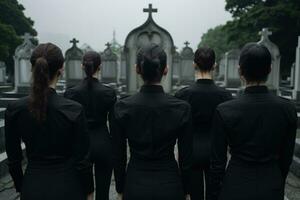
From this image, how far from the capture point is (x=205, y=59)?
3.44 meters

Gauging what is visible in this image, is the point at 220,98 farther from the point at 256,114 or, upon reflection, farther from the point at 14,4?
the point at 14,4

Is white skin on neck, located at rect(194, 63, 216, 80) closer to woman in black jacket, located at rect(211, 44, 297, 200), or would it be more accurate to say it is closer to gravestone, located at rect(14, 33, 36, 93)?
woman in black jacket, located at rect(211, 44, 297, 200)

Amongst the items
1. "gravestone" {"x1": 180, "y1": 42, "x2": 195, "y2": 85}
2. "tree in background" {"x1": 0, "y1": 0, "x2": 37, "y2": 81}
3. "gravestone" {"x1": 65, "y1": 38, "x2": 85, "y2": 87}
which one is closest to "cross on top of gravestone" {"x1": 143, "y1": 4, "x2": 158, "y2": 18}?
"gravestone" {"x1": 65, "y1": 38, "x2": 85, "y2": 87}

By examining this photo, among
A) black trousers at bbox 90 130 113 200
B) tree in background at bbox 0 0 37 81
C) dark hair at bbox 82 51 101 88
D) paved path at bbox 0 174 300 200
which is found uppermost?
tree in background at bbox 0 0 37 81

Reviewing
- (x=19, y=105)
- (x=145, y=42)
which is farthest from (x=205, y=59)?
(x=145, y=42)

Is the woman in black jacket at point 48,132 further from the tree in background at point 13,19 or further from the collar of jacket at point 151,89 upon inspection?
the tree in background at point 13,19

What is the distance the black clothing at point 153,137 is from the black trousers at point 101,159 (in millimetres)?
1179

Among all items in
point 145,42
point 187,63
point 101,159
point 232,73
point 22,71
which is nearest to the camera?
point 101,159

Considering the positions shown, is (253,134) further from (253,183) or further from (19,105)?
(19,105)

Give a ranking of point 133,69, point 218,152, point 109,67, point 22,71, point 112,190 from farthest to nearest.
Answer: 1. point 109,67
2. point 22,71
3. point 133,69
4. point 112,190
5. point 218,152

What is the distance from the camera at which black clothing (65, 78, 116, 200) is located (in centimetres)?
365

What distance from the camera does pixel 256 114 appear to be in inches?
92.1

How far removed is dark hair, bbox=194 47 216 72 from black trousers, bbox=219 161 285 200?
1.32m

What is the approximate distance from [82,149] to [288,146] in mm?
1551
